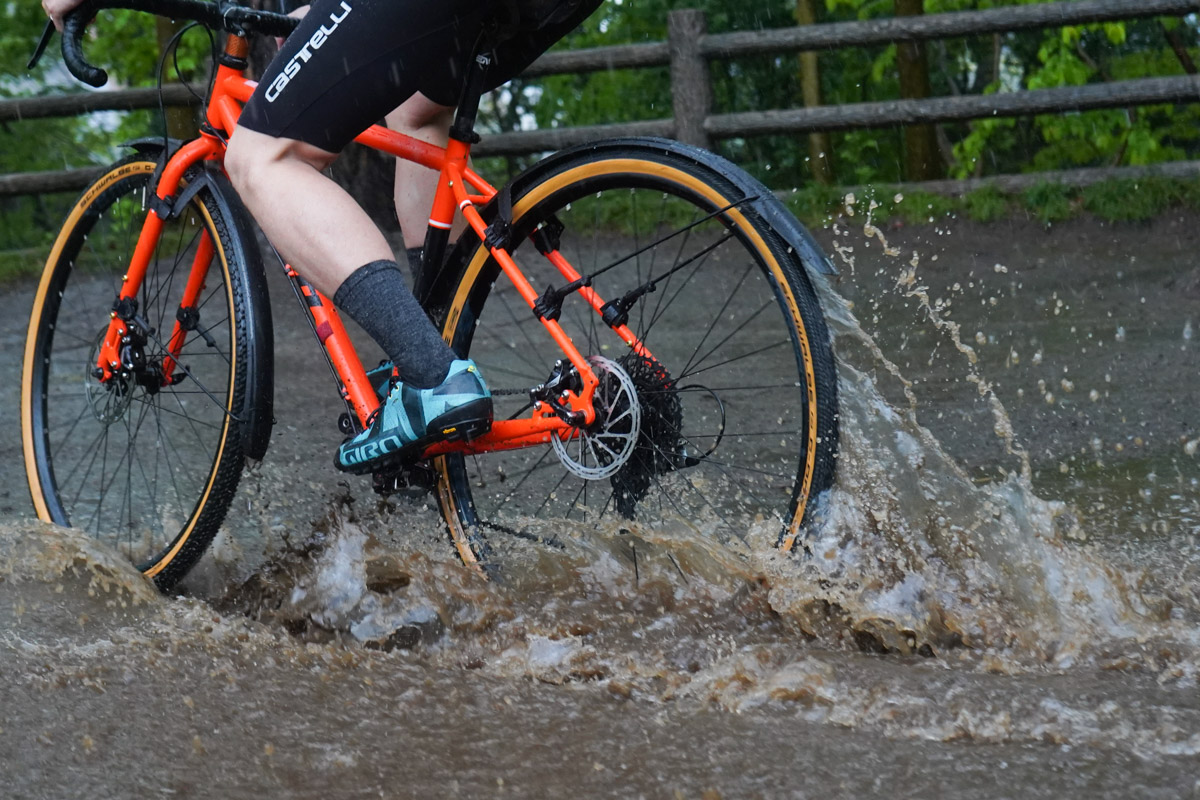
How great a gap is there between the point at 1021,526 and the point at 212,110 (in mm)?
2127

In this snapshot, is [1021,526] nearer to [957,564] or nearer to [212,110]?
[957,564]

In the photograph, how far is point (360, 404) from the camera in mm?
2871

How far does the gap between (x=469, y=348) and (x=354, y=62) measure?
86 centimetres

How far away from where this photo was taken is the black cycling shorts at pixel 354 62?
102 inches

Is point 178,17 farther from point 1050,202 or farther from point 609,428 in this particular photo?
point 1050,202

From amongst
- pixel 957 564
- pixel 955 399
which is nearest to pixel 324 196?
pixel 957 564

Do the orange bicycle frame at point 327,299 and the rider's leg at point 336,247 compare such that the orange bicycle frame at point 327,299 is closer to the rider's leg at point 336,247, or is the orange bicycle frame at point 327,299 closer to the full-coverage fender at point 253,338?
the full-coverage fender at point 253,338

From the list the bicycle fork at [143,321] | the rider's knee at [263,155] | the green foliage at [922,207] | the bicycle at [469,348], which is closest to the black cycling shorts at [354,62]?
the rider's knee at [263,155]

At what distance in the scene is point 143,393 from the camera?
11.2ft

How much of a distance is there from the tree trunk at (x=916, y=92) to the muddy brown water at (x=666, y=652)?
26.6 feet

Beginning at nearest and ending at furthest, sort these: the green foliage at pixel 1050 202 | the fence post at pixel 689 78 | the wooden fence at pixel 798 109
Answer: the green foliage at pixel 1050 202
the wooden fence at pixel 798 109
the fence post at pixel 689 78

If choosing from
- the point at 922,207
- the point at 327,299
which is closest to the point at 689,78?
the point at 922,207

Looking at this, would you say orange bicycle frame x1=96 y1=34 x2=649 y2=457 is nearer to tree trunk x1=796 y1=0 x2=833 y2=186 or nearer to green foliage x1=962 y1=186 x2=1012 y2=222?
green foliage x1=962 y1=186 x2=1012 y2=222

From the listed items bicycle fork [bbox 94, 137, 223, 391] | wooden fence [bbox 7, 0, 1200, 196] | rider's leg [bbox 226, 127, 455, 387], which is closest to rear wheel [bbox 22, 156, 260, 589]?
bicycle fork [bbox 94, 137, 223, 391]
